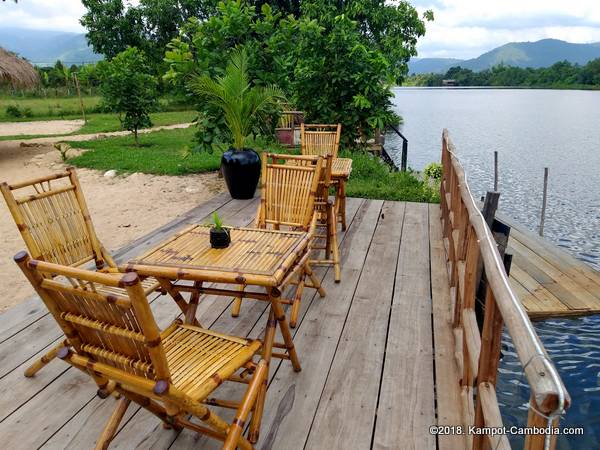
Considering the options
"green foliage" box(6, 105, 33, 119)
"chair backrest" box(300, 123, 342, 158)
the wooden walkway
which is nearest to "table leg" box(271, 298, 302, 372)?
"chair backrest" box(300, 123, 342, 158)

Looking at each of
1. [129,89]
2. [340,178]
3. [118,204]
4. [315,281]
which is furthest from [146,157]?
[315,281]

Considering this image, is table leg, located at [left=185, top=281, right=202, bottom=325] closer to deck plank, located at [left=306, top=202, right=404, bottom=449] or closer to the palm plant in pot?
deck plank, located at [left=306, top=202, right=404, bottom=449]

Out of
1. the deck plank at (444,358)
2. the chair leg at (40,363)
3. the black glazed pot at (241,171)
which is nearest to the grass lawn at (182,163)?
the black glazed pot at (241,171)

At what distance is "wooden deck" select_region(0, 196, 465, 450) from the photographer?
1962mm

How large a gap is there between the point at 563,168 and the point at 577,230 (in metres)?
9.80

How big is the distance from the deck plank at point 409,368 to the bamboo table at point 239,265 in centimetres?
52

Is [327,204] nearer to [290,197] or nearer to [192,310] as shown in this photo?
[290,197]

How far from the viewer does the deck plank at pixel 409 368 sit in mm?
1959

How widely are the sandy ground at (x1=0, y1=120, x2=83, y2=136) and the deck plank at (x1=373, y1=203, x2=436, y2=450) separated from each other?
15421 mm

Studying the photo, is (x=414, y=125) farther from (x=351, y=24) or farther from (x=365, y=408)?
(x=365, y=408)

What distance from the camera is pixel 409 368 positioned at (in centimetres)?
239

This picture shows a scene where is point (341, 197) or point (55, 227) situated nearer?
point (55, 227)

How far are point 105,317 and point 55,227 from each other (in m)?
1.44

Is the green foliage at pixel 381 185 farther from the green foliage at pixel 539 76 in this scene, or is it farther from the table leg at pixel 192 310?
the green foliage at pixel 539 76
